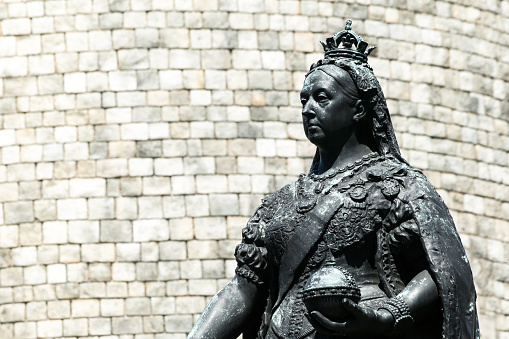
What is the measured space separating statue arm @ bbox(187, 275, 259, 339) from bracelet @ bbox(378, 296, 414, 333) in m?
0.70

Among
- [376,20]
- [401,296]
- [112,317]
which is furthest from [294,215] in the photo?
[376,20]

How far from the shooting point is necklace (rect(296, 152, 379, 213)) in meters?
7.31

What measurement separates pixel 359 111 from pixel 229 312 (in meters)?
0.98

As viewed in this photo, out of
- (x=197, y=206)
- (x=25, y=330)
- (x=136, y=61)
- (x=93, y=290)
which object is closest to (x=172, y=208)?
(x=197, y=206)

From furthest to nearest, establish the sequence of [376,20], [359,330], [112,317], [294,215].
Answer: [376,20] → [112,317] → [294,215] → [359,330]

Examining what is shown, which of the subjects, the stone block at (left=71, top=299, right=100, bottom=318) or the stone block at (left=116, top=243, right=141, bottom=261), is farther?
the stone block at (left=116, top=243, right=141, bottom=261)

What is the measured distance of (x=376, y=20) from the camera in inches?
1048

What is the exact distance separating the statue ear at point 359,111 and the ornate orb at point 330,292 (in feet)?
2.87

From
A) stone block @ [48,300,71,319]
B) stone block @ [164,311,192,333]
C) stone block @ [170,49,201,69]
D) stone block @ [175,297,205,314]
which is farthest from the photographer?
stone block @ [170,49,201,69]

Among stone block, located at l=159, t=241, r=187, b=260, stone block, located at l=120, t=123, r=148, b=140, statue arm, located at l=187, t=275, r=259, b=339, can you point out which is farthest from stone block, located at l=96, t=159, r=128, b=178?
statue arm, located at l=187, t=275, r=259, b=339

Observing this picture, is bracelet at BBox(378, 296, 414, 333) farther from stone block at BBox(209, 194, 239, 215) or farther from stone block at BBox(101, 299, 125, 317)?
stone block at BBox(209, 194, 239, 215)

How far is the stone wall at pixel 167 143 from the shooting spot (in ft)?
81.6

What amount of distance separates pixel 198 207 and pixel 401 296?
59.8 ft

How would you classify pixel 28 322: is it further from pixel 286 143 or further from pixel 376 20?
pixel 376 20
